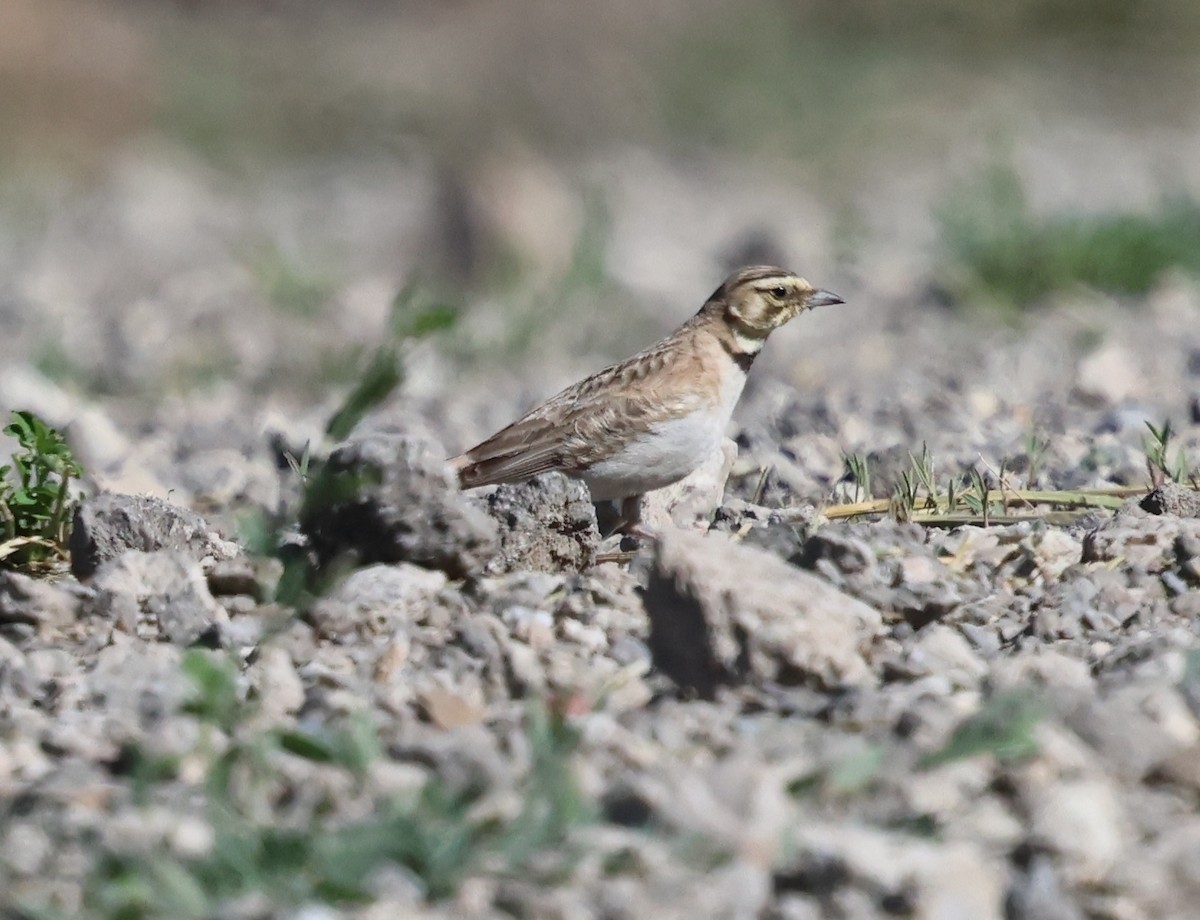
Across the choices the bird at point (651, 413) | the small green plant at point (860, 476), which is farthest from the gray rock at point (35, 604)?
the small green plant at point (860, 476)

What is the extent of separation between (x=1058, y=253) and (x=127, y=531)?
5619mm

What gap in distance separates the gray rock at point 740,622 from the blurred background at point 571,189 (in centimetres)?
275

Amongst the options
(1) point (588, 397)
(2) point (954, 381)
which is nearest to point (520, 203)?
(2) point (954, 381)

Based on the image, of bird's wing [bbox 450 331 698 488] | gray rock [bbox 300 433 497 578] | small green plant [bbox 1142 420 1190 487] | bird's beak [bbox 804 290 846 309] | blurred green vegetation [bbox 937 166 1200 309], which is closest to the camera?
gray rock [bbox 300 433 497 578]

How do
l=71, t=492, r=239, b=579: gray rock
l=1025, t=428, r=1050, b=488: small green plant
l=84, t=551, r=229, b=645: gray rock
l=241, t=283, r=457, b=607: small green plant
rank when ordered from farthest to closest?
1. l=1025, t=428, r=1050, b=488: small green plant
2. l=71, t=492, r=239, b=579: gray rock
3. l=84, t=551, r=229, b=645: gray rock
4. l=241, t=283, r=457, b=607: small green plant

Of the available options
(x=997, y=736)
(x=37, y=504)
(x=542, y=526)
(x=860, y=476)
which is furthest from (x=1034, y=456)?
(x=37, y=504)

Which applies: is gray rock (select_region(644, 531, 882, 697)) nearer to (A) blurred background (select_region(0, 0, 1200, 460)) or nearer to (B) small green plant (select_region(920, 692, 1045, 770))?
(B) small green plant (select_region(920, 692, 1045, 770))

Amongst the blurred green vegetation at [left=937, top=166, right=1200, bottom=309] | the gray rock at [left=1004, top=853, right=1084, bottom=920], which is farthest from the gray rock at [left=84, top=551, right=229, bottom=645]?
the blurred green vegetation at [left=937, top=166, right=1200, bottom=309]

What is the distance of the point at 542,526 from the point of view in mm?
4148

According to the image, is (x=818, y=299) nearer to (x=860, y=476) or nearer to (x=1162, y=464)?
(x=860, y=476)

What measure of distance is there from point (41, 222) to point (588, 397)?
897cm

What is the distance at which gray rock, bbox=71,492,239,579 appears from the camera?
4.07m

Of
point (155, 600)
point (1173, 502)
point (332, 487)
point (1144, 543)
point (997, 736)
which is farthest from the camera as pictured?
point (1173, 502)

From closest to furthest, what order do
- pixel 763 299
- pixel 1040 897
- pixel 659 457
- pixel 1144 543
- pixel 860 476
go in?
pixel 1040 897 < pixel 1144 543 < pixel 860 476 < pixel 659 457 < pixel 763 299
